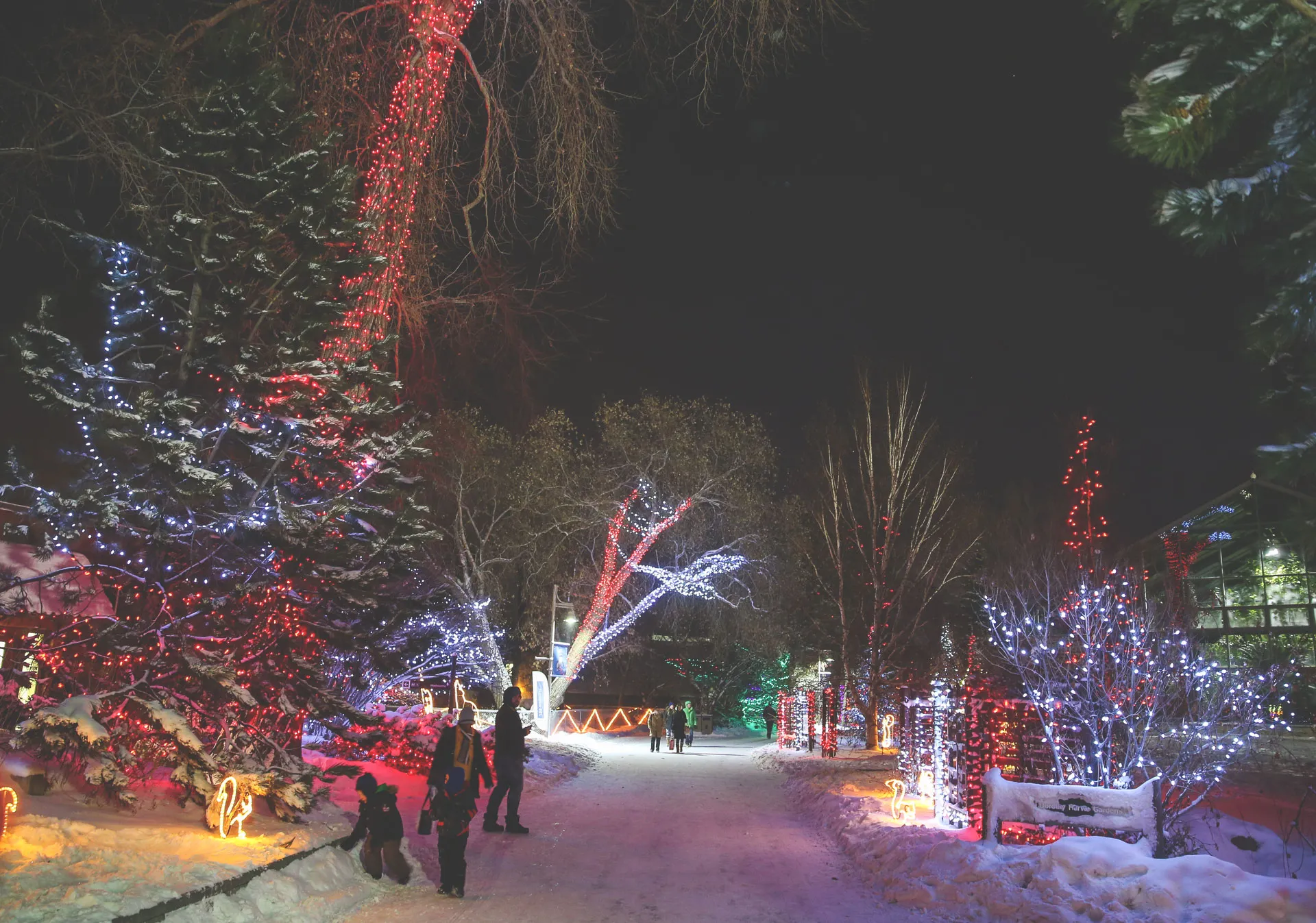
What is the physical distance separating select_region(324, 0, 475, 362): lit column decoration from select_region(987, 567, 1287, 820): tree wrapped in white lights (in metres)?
9.15

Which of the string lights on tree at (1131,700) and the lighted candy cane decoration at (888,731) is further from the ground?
the string lights on tree at (1131,700)

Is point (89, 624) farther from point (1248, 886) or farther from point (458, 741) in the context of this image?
point (1248, 886)

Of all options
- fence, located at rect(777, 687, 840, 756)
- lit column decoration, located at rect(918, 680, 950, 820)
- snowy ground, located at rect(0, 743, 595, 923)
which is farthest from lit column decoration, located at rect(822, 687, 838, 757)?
snowy ground, located at rect(0, 743, 595, 923)

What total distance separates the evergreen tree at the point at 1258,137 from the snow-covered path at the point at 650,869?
5140 mm

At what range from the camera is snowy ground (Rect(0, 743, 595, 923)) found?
18.6ft

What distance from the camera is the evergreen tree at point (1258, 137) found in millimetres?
4102

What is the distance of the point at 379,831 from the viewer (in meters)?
8.33

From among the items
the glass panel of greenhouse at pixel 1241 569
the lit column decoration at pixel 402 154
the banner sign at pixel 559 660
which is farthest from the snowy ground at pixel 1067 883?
the glass panel of greenhouse at pixel 1241 569

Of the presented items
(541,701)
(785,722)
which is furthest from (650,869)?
(541,701)

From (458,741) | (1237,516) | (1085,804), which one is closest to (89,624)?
(458,741)

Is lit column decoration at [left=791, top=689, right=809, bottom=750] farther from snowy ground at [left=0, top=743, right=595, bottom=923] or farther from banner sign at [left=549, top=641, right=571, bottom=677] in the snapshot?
snowy ground at [left=0, top=743, right=595, bottom=923]

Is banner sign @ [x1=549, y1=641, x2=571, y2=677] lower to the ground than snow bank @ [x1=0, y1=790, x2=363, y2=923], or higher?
higher

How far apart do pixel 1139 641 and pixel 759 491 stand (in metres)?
18.8

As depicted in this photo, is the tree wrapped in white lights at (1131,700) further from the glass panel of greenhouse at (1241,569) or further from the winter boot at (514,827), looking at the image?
the glass panel of greenhouse at (1241,569)
